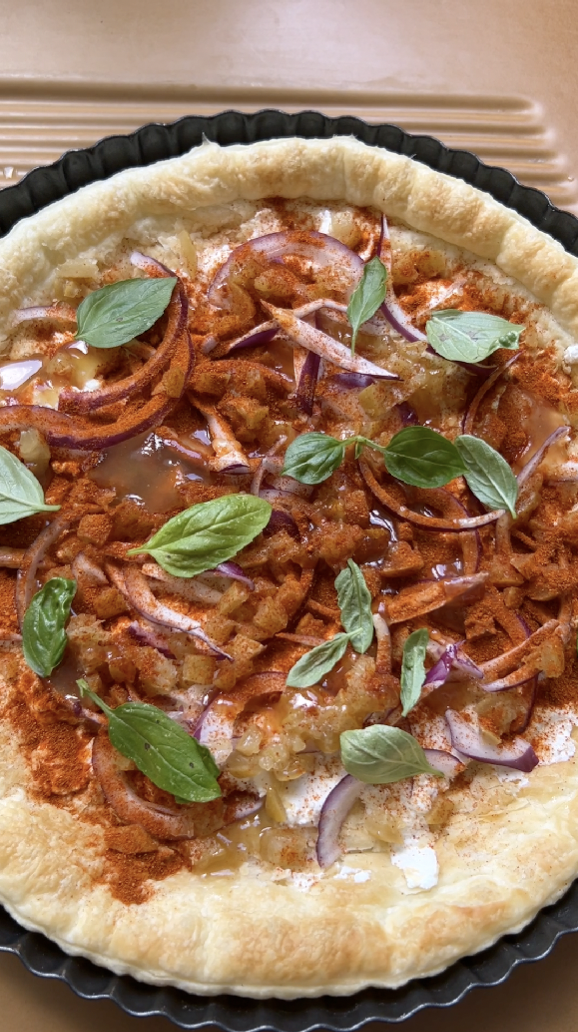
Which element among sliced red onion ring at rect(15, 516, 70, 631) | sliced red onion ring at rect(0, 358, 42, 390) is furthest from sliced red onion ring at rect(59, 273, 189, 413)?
sliced red onion ring at rect(15, 516, 70, 631)

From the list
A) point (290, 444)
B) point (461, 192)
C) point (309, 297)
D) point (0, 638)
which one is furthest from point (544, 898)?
point (461, 192)

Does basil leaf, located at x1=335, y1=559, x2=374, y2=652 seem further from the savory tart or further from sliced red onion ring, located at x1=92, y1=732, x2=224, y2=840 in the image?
sliced red onion ring, located at x1=92, y1=732, x2=224, y2=840

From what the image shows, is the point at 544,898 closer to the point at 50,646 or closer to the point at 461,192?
the point at 50,646

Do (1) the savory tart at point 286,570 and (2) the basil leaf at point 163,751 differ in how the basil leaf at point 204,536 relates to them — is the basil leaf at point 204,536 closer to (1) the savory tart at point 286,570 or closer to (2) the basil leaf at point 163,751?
(1) the savory tart at point 286,570

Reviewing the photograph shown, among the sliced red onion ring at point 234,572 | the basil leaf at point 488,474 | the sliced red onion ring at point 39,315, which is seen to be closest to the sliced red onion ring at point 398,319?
the basil leaf at point 488,474

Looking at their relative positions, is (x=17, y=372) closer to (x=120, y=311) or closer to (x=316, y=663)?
(x=120, y=311)
